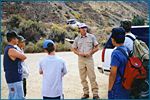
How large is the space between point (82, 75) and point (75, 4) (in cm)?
5100

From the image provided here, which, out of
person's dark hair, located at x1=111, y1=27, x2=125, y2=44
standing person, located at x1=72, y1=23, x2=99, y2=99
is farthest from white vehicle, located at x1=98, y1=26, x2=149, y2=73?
person's dark hair, located at x1=111, y1=27, x2=125, y2=44

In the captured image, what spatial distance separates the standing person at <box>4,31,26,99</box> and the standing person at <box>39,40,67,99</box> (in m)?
0.46

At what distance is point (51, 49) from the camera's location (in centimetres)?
574

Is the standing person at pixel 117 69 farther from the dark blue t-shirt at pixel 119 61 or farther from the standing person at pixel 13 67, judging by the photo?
the standing person at pixel 13 67

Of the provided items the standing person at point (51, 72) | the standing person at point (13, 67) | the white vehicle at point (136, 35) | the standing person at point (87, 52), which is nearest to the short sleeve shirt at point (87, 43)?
the standing person at point (87, 52)

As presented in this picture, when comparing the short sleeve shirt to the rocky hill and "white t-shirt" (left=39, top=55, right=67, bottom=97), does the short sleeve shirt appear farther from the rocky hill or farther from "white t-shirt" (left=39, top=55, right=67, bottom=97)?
the rocky hill

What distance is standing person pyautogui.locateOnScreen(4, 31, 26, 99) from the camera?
5.96m

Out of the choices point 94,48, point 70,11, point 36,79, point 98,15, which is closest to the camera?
point 94,48

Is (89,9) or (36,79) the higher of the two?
(89,9)

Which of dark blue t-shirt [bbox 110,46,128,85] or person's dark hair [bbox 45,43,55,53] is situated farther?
person's dark hair [bbox 45,43,55,53]

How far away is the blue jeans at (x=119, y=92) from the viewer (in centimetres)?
514

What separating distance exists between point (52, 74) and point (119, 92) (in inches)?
42.9

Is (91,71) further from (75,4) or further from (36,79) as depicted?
(75,4)

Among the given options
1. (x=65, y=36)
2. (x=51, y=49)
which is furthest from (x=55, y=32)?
(x=51, y=49)
